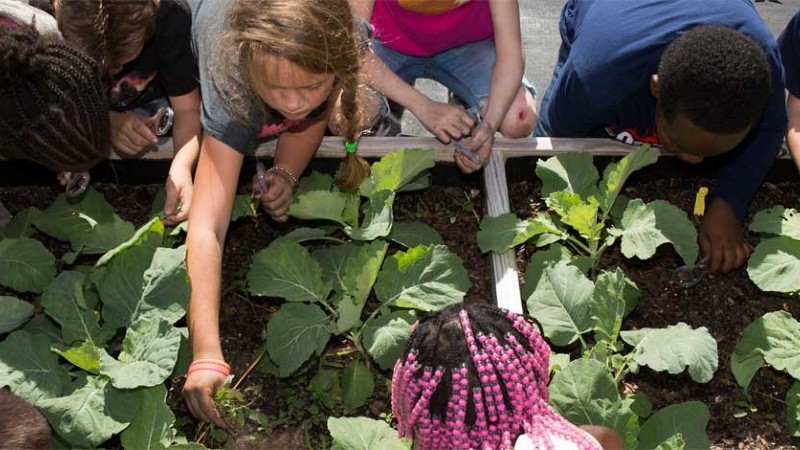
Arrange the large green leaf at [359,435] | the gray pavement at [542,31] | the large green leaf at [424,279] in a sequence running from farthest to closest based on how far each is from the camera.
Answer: the gray pavement at [542,31] → the large green leaf at [424,279] → the large green leaf at [359,435]

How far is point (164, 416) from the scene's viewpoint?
1.69 m

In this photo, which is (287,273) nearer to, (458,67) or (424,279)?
(424,279)

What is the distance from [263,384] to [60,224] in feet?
2.12

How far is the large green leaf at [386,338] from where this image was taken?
5.84 ft

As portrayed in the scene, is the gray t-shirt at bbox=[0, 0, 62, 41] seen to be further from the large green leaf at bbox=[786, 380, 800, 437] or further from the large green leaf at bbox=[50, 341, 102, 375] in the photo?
the large green leaf at bbox=[786, 380, 800, 437]

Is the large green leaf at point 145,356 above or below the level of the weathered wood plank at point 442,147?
below

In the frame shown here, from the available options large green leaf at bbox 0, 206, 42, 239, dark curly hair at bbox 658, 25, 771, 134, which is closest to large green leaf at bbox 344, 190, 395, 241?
dark curly hair at bbox 658, 25, 771, 134

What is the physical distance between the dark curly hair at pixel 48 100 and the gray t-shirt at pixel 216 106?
0.90ft

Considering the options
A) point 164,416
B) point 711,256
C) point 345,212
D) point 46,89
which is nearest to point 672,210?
point 711,256

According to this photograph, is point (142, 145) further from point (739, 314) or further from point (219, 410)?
point (739, 314)

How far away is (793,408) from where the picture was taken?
6.03 feet

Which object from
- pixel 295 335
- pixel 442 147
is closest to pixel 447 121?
pixel 442 147

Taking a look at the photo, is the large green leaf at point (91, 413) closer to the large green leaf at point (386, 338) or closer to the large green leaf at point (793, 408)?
the large green leaf at point (386, 338)

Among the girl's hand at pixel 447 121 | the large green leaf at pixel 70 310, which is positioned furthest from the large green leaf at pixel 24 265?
the girl's hand at pixel 447 121
